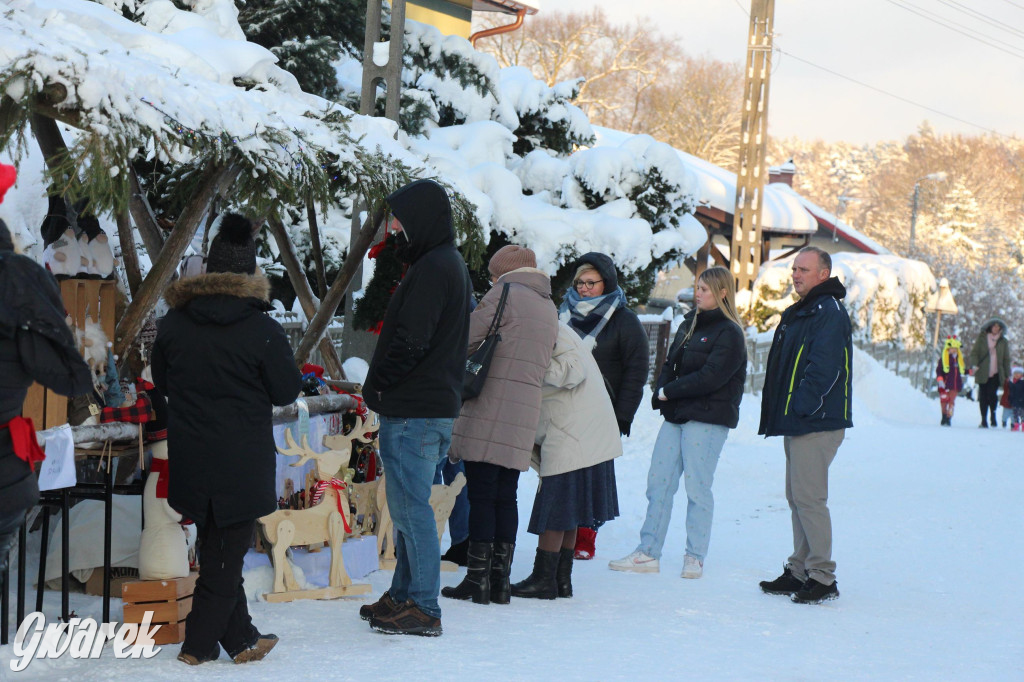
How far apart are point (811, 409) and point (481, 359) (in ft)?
6.25

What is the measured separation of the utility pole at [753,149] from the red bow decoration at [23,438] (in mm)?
21279

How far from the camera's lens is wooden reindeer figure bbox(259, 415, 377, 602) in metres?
5.36

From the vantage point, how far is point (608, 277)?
6812mm

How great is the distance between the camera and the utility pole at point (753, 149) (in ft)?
76.8

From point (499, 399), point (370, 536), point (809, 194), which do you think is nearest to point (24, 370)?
point (499, 399)

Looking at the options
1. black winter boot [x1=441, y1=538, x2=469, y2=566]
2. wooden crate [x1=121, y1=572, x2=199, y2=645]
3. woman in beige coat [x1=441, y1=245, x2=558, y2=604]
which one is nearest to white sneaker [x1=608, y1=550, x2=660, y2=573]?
black winter boot [x1=441, y1=538, x2=469, y2=566]

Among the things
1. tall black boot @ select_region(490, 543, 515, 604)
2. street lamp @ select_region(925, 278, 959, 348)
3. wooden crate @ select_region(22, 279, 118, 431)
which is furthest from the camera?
street lamp @ select_region(925, 278, 959, 348)

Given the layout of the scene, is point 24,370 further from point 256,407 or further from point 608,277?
point 608,277

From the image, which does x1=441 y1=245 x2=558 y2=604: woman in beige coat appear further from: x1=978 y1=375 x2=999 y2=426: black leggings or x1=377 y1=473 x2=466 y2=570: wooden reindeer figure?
x1=978 y1=375 x2=999 y2=426: black leggings

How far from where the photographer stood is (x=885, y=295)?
31.5 m

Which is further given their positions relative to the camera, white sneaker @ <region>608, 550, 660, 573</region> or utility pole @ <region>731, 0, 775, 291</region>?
utility pole @ <region>731, 0, 775, 291</region>

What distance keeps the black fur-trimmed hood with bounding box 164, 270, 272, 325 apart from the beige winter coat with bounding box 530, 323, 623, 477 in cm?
206

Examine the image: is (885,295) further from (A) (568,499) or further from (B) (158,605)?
(B) (158,605)

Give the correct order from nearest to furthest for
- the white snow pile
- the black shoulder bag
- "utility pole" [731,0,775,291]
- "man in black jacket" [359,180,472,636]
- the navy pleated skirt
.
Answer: "man in black jacket" [359,180,472,636], the black shoulder bag, the navy pleated skirt, "utility pole" [731,0,775,291], the white snow pile
